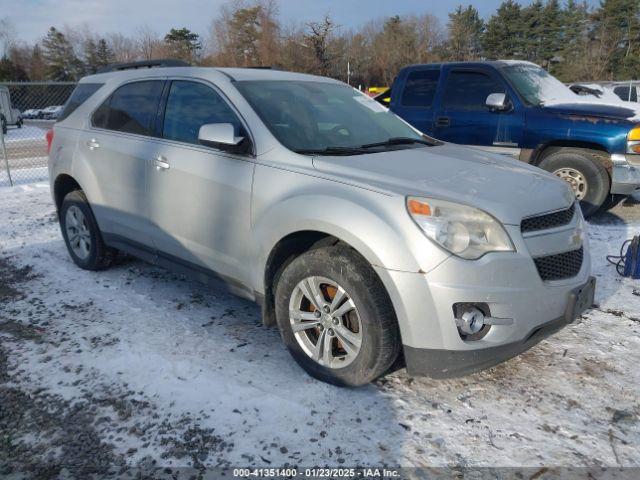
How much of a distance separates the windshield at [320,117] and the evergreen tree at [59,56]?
5947cm

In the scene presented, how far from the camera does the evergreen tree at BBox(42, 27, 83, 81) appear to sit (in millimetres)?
55031

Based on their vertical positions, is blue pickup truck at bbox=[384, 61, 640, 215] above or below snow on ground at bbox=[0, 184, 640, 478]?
above

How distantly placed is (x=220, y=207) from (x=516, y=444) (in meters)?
2.16

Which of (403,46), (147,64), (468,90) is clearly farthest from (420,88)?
(403,46)

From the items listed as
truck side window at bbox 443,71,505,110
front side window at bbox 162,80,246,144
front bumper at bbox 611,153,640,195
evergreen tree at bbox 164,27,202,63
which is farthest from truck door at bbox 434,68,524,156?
evergreen tree at bbox 164,27,202,63

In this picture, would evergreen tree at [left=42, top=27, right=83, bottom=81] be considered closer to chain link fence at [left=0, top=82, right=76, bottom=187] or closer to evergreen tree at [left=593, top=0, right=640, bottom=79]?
chain link fence at [left=0, top=82, right=76, bottom=187]

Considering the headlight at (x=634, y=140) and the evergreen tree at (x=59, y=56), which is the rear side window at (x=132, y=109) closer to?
the headlight at (x=634, y=140)

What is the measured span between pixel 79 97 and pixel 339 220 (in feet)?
11.1

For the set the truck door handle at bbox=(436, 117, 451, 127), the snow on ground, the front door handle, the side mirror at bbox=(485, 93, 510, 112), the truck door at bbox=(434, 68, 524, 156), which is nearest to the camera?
the snow on ground

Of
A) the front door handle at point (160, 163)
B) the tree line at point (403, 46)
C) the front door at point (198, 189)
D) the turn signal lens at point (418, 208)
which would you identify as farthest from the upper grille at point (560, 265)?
the tree line at point (403, 46)

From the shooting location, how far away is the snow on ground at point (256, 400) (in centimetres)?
238

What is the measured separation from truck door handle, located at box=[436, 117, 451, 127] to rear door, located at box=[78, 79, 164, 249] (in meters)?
4.26

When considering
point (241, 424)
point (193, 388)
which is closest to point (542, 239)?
point (241, 424)

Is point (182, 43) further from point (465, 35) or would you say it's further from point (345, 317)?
point (345, 317)
